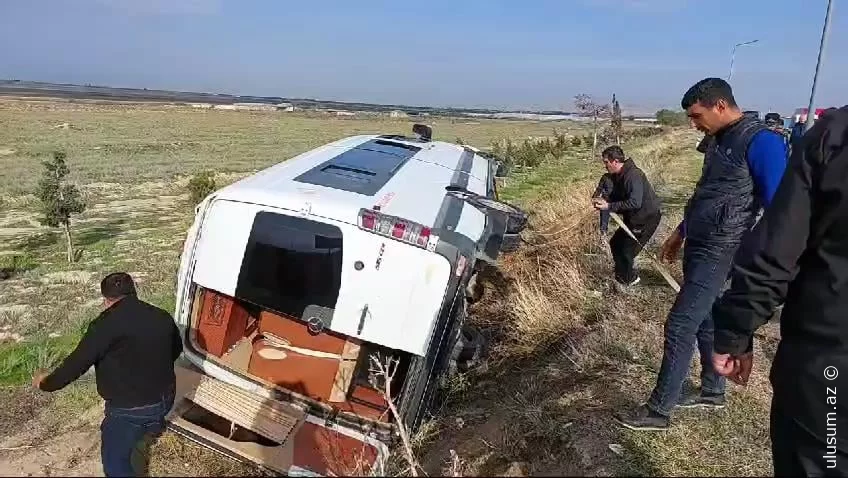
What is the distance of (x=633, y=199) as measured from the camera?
22.7ft

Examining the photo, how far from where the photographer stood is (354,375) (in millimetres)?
4609

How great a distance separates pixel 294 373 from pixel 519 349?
2.06 metres

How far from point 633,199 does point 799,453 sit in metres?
4.82

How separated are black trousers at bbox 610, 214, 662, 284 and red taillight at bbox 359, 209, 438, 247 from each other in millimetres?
3946

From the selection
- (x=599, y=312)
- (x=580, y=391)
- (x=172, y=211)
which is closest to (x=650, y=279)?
(x=599, y=312)

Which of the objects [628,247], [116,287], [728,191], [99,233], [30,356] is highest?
[728,191]

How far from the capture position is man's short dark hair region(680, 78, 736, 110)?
3439mm

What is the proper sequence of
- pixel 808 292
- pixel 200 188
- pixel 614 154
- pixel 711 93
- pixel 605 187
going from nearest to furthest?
pixel 808 292
pixel 711 93
pixel 614 154
pixel 605 187
pixel 200 188

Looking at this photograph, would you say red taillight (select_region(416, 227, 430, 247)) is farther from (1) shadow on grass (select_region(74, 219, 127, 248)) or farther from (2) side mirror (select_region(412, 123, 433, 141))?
(1) shadow on grass (select_region(74, 219, 127, 248))

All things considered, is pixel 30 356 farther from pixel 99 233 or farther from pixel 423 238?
pixel 99 233

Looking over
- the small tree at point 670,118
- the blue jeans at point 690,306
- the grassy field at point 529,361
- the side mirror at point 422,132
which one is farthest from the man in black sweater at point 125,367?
the small tree at point 670,118

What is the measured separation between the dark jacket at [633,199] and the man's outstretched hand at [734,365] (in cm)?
449

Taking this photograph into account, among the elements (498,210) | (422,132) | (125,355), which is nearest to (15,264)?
(422,132)

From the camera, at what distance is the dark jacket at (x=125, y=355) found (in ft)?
11.4
